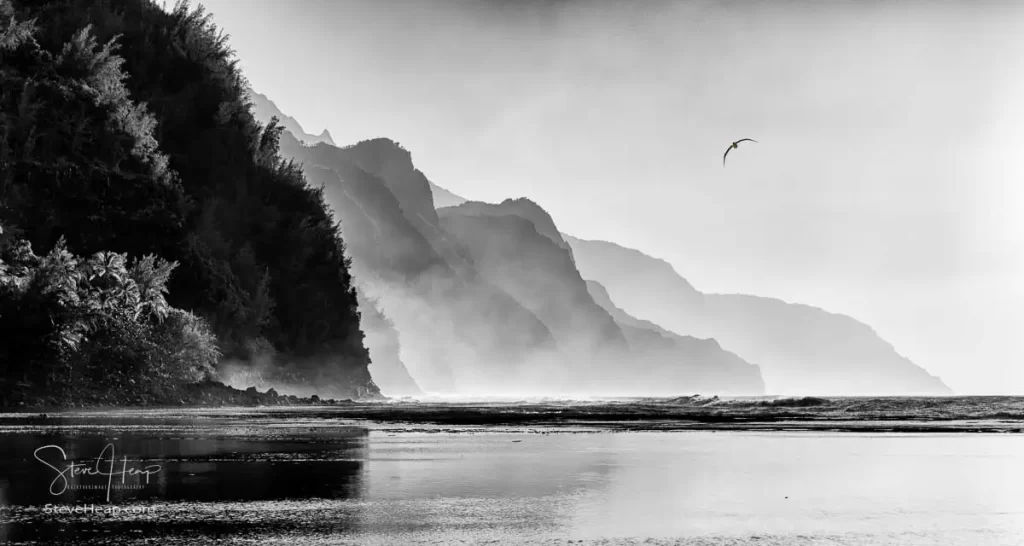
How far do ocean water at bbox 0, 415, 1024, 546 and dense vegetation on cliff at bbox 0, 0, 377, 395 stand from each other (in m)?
18.1

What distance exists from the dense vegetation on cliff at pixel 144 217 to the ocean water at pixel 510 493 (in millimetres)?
18140

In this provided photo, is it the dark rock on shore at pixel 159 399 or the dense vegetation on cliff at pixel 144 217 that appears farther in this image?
the dense vegetation on cliff at pixel 144 217

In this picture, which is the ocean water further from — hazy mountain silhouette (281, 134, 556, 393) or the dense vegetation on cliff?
hazy mountain silhouette (281, 134, 556, 393)

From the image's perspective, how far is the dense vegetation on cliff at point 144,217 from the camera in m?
31.2

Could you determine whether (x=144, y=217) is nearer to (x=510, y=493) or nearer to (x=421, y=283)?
(x=510, y=493)

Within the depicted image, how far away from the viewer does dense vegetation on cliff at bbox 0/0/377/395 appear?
102 ft

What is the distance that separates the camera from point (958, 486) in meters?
8.64

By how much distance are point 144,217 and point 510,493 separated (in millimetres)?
34987

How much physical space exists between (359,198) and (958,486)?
152 metres

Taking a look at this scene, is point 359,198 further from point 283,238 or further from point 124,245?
point 124,245
